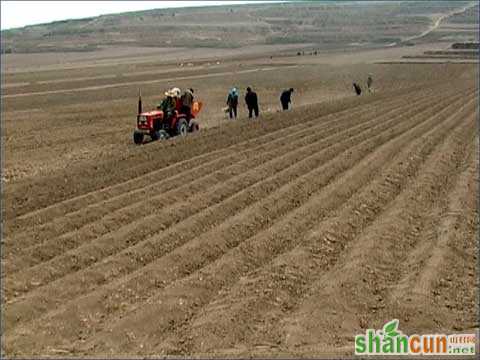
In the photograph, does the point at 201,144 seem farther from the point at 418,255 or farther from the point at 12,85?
the point at 12,85

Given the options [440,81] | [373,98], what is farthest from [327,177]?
[440,81]

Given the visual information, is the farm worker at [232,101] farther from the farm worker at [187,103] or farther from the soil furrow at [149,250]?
the soil furrow at [149,250]

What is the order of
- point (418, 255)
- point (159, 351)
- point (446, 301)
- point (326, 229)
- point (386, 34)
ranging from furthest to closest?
1. point (386, 34)
2. point (326, 229)
3. point (418, 255)
4. point (446, 301)
5. point (159, 351)

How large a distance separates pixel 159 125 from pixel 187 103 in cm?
105

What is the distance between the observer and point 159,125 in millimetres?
17188

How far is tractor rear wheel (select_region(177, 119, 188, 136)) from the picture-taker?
17562mm

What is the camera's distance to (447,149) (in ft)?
51.0

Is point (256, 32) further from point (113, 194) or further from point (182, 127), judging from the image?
point (113, 194)

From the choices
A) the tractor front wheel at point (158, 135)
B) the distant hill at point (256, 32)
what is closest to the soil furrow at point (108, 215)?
the tractor front wheel at point (158, 135)

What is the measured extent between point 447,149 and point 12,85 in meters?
29.2

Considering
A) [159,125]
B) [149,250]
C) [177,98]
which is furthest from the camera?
[177,98]

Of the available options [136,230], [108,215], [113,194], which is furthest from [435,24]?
[136,230]

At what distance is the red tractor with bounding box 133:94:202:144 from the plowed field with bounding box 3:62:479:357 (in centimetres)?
124

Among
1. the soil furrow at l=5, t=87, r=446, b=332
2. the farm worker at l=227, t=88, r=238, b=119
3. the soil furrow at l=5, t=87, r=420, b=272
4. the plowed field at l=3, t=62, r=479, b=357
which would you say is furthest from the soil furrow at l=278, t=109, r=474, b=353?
the farm worker at l=227, t=88, r=238, b=119
